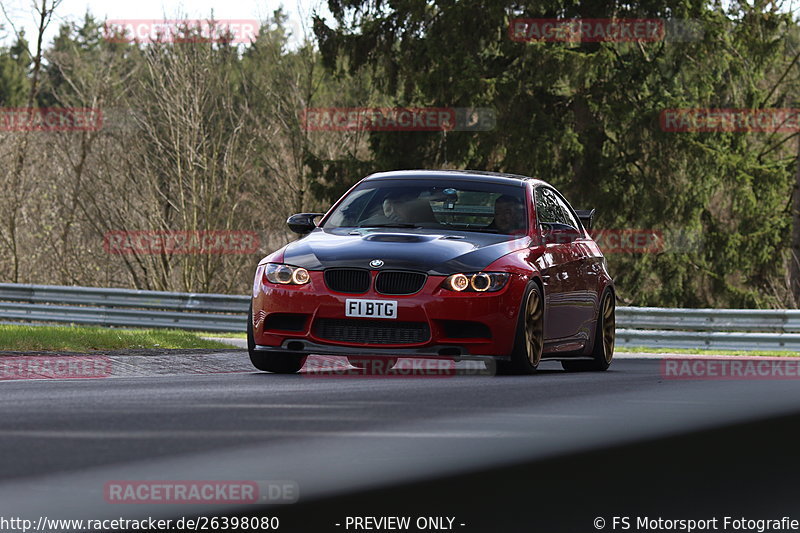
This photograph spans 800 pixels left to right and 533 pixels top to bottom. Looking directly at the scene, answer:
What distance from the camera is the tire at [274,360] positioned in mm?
10180

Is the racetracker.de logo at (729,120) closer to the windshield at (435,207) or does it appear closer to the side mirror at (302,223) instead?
the windshield at (435,207)

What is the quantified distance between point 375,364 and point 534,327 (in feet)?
7.97

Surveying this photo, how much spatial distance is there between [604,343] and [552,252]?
5.89 feet

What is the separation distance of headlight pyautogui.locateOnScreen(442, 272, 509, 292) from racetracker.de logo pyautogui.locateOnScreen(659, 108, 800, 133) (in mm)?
20814

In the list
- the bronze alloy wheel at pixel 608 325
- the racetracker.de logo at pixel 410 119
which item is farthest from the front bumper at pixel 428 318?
the racetracker.de logo at pixel 410 119

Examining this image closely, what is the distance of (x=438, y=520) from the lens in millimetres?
3494

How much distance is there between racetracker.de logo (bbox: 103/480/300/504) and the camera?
3.71 m

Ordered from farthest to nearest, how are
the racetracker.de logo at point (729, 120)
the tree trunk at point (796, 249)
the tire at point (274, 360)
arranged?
the tree trunk at point (796, 249) < the racetracker.de logo at point (729, 120) < the tire at point (274, 360)

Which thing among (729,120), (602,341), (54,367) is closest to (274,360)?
(54,367)

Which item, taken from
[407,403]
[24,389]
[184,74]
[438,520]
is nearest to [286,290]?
[24,389]

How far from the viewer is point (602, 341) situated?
12234mm

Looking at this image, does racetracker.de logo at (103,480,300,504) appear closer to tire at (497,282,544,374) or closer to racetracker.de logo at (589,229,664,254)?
tire at (497,282,544,374)

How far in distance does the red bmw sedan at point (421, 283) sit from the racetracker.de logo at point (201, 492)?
211 inches

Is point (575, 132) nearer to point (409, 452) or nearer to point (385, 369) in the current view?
point (385, 369)
